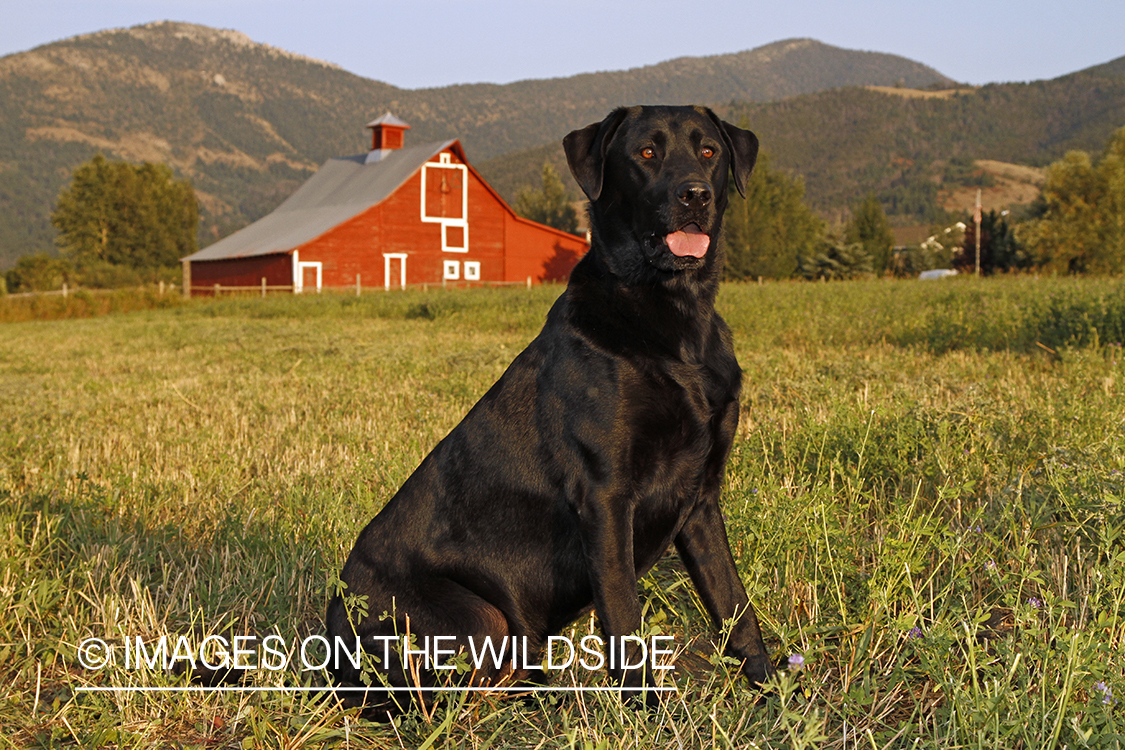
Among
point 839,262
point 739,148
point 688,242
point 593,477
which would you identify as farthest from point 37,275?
point 593,477

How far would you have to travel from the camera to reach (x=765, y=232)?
167ft

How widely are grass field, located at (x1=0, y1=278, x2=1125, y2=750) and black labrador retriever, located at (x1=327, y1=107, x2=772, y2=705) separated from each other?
0.69ft

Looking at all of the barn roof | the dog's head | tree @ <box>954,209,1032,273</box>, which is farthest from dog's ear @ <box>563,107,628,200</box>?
tree @ <box>954,209,1032,273</box>

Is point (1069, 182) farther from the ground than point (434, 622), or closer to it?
farther from the ground

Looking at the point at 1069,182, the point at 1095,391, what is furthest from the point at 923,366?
the point at 1069,182

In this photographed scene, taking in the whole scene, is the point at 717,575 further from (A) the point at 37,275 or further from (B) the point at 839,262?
(A) the point at 37,275

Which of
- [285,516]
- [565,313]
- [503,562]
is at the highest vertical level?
[565,313]

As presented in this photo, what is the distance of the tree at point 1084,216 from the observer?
47.3 m

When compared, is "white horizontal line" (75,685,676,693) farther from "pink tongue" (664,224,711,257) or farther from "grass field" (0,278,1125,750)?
"pink tongue" (664,224,711,257)

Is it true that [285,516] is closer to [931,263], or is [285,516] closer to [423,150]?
[423,150]

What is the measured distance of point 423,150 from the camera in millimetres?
41500

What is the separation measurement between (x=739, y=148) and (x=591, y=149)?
54 centimetres

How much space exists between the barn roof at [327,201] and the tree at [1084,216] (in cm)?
3756

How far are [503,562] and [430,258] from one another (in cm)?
3924
